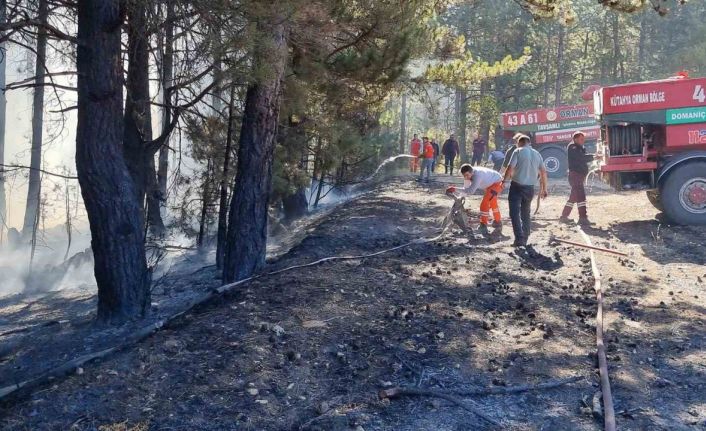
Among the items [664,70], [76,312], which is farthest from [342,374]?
[664,70]

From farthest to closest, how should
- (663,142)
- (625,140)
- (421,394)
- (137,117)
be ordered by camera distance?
(625,140) < (663,142) < (137,117) < (421,394)

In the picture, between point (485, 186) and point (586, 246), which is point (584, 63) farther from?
point (586, 246)

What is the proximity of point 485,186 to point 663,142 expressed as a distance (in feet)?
11.0

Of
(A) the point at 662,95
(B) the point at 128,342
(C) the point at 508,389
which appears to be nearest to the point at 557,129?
(A) the point at 662,95

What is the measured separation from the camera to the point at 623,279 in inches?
348

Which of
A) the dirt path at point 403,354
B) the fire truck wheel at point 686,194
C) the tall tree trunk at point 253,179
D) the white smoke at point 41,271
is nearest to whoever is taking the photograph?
the dirt path at point 403,354

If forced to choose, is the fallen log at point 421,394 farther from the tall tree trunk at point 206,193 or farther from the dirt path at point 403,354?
the tall tree trunk at point 206,193

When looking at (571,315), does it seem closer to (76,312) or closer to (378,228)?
(378,228)

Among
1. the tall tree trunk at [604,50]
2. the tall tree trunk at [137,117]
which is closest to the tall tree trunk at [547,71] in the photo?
the tall tree trunk at [604,50]

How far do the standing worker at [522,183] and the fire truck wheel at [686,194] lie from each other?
2.84m

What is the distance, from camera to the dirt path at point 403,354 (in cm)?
499

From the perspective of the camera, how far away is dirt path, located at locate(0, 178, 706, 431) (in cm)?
499

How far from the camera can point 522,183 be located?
10.6 metres

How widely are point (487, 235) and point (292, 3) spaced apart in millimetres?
5677
